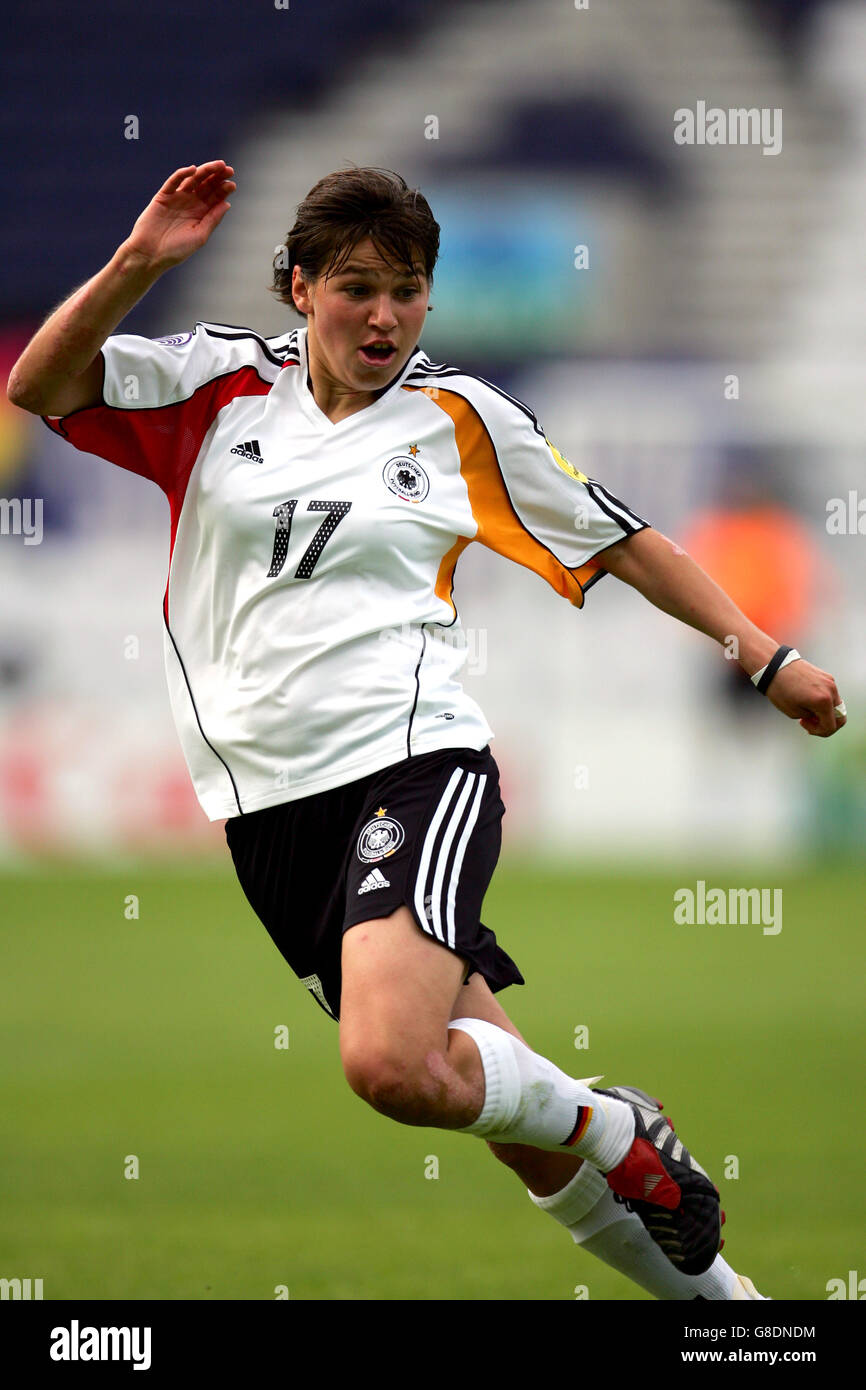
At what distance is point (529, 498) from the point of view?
11.4 feet

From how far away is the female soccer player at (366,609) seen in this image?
311 centimetres

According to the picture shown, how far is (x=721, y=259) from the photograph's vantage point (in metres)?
16.1

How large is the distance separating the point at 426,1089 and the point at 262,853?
67 centimetres

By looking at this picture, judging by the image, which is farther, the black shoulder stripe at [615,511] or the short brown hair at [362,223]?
the black shoulder stripe at [615,511]

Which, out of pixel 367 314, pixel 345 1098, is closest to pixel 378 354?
pixel 367 314

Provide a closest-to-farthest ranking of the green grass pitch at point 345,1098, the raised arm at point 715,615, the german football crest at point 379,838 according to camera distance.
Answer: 1. the german football crest at point 379,838
2. the raised arm at point 715,615
3. the green grass pitch at point 345,1098

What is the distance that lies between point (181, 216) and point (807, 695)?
1.48m

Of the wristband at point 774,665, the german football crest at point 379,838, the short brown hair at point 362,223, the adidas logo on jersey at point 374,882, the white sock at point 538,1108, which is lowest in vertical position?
the white sock at point 538,1108

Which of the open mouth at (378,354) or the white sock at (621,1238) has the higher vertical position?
the open mouth at (378,354)

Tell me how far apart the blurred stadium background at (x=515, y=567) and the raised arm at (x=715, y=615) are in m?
2.00

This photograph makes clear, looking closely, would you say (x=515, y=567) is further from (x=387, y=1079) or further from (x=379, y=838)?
(x=387, y=1079)

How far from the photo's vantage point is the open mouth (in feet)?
10.7

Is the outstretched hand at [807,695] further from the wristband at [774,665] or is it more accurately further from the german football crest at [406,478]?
the german football crest at [406,478]

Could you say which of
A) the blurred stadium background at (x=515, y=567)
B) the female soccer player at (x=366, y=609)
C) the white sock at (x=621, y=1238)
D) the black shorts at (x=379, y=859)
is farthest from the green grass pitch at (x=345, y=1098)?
the black shorts at (x=379, y=859)
